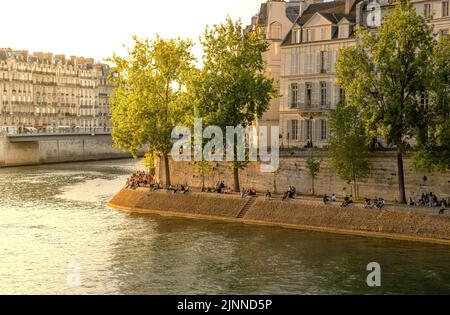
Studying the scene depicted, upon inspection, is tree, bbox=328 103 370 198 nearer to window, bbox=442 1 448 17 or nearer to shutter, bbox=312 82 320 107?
window, bbox=442 1 448 17

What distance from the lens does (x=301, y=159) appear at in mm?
74750

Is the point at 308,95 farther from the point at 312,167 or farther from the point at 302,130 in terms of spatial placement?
the point at 312,167

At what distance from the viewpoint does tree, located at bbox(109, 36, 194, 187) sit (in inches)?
3127

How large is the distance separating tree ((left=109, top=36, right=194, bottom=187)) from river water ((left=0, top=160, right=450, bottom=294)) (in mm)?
9418

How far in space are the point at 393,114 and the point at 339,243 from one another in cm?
1098

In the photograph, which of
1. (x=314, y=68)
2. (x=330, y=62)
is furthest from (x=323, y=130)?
(x=330, y=62)

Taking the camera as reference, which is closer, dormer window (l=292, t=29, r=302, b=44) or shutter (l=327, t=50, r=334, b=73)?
shutter (l=327, t=50, r=334, b=73)

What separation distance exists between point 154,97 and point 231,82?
31.1 ft

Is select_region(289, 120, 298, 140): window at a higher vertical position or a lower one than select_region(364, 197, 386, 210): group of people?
higher

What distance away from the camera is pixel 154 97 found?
7994 centimetres

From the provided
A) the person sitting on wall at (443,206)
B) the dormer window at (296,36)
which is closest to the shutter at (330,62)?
the dormer window at (296,36)

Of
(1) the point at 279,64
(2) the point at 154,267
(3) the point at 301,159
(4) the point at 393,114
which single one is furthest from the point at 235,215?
(1) the point at 279,64

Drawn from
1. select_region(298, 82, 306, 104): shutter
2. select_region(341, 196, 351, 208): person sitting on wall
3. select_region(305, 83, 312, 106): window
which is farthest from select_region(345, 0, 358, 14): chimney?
select_region(341, 196, 351, 208): person sitting on wall

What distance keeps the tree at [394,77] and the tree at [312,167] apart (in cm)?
931
